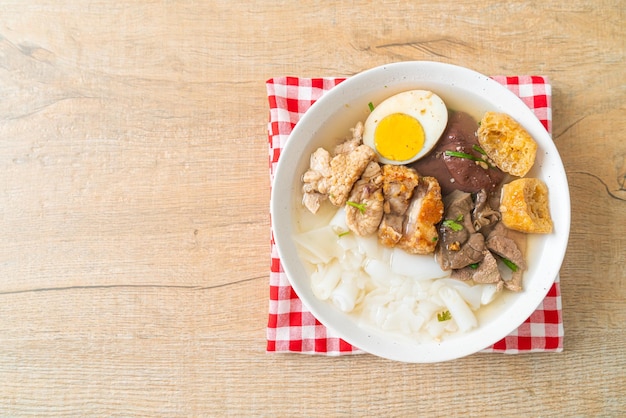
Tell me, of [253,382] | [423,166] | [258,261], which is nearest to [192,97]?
[258,261]

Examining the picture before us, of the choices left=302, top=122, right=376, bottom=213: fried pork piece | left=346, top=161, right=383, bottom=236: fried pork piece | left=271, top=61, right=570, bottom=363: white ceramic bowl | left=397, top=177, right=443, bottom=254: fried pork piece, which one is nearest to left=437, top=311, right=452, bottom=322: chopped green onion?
left=271, top=61, right=570, bottom=363: white ceramic bowl

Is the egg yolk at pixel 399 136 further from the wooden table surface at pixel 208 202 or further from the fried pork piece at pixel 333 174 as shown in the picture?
the wooden table surface at pixel 208 202

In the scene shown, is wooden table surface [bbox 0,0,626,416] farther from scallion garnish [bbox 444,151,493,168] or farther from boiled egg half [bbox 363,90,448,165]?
scallion garnish [bbox 444,151,493,168]

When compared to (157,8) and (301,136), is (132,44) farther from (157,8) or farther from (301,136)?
(301,136)

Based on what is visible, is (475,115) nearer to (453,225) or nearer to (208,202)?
(453,225)

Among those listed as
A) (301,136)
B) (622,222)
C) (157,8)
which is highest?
(157,8)

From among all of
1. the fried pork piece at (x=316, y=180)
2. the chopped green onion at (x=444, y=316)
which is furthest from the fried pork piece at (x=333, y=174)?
the chopped green onion at (x=444, y=316)

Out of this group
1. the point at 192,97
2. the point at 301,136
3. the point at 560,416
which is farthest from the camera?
the point at 192,97
